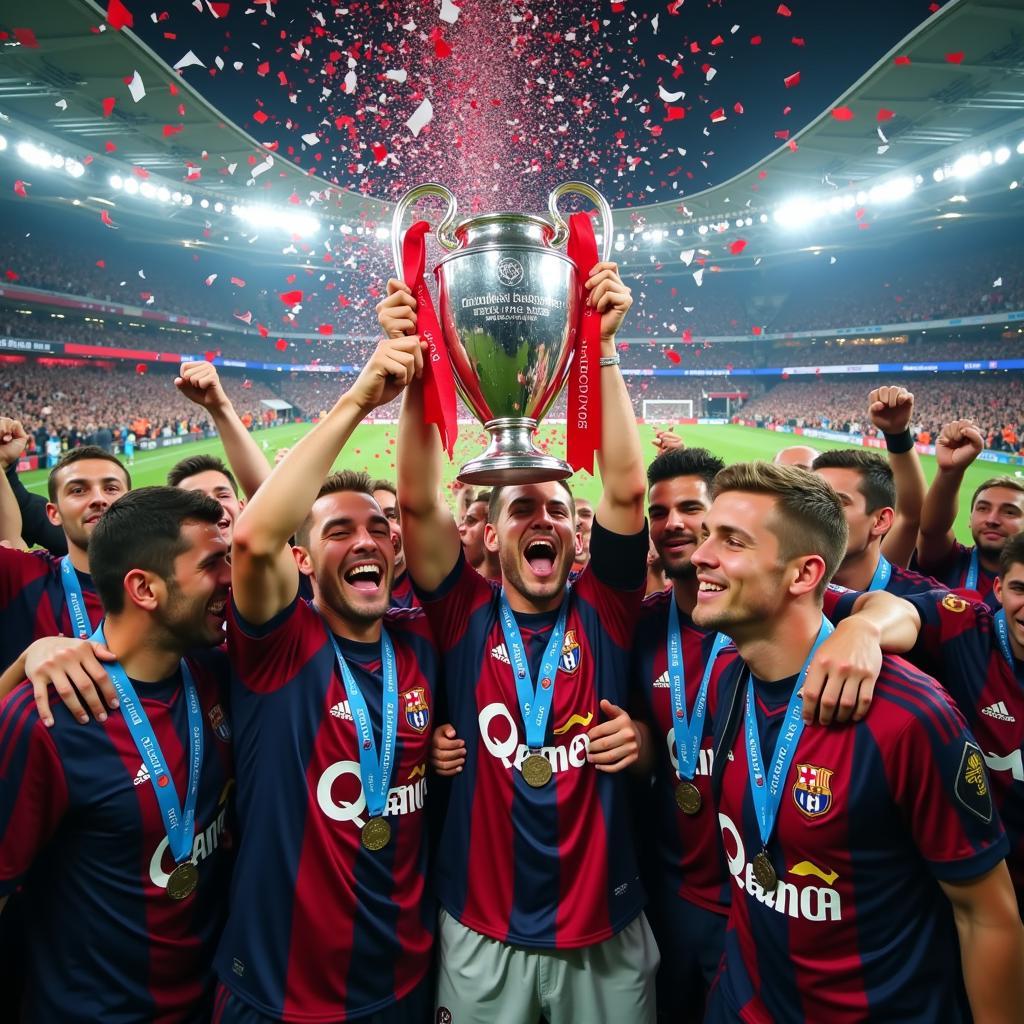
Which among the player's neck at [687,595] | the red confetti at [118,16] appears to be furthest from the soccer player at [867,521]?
the red confetti at [118,16]

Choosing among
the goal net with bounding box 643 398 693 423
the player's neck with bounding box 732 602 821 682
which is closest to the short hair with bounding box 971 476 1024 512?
the player's neck with bounding box 732 602 821 682

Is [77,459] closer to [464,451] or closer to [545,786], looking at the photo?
[545,786]

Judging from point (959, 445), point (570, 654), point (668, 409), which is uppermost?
point (668, 409)

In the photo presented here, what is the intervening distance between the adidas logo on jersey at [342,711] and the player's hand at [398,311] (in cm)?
111

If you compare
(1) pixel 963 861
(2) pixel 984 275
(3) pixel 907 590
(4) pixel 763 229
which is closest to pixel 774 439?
(2) pixel 984 275

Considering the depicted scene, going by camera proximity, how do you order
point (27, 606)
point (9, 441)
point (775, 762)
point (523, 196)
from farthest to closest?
point (523, 196)
point (9, 441)
point (27, 606)
point (775, 762)

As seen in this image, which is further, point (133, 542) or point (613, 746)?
point (613, 746)

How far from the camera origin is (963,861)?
1465mm

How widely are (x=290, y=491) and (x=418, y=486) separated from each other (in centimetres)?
48

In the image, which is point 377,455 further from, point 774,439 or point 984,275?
point 984,275

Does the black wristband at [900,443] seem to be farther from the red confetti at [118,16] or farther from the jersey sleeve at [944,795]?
the red confetti at [118,16]

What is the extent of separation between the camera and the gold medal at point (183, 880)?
1.75 meters

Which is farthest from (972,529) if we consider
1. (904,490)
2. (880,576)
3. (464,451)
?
(464,451)

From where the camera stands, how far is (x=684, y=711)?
216 centimetres
